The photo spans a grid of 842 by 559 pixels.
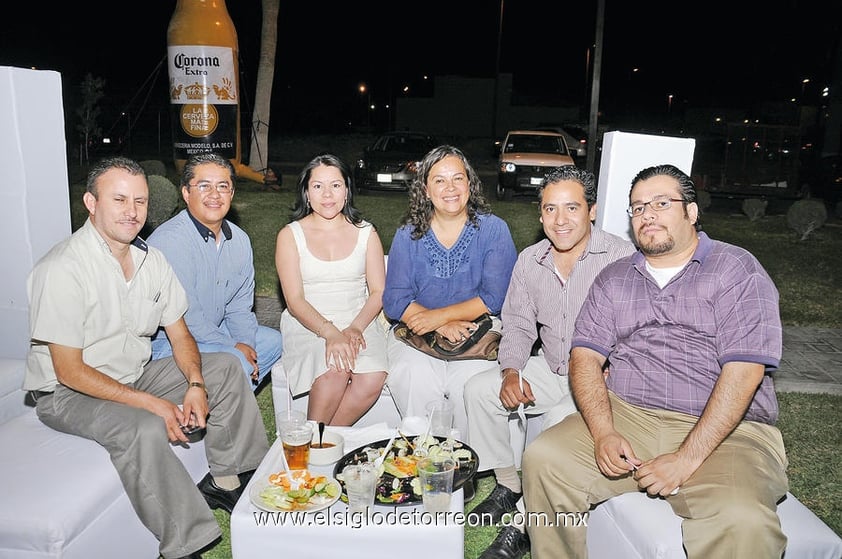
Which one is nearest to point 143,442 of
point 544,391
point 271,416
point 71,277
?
point 71,277

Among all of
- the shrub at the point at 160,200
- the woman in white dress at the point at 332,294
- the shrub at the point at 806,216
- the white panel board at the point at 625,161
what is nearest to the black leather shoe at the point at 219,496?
the woman in white dress at the point at 332,294

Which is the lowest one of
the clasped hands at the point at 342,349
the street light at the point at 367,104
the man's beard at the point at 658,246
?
the clasped hands at the point at 342,349

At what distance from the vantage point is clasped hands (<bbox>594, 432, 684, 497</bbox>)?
89.9 inches

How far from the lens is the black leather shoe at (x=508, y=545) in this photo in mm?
2660

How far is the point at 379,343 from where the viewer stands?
11.6 feet

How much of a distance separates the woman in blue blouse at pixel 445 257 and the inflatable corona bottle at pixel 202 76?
8.81m

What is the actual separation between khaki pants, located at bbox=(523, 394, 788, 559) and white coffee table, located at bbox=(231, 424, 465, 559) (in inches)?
18.2

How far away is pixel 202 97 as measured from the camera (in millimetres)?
11219

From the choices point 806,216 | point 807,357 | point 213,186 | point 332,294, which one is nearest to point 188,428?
point 332,294

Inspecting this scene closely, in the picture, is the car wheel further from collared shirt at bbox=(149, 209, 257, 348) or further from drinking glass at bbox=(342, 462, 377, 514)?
drinking glass at bbox=(342, 462, 377, 514)

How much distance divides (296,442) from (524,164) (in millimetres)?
11689

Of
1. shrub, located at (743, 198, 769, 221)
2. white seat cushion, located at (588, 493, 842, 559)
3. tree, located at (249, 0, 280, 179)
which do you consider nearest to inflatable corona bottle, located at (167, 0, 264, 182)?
tree, located at (249, 0, 280, 179)

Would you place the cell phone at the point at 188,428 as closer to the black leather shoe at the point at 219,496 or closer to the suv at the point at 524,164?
the black leather shoe at the point at 219,496

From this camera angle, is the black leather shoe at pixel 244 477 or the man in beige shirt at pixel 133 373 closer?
the man in beige shirt at pixel 133 373
